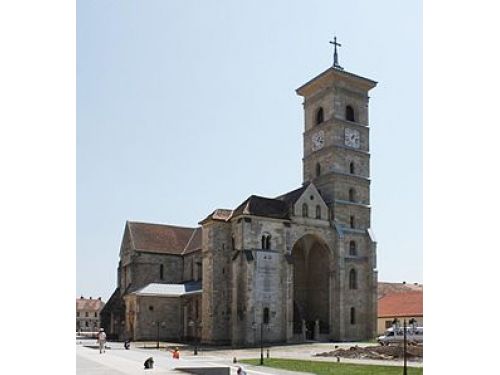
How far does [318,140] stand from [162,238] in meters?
11.4

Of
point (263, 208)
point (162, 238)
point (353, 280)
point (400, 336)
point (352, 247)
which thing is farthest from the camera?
point (162, 238)

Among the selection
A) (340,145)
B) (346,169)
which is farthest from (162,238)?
(340,145)

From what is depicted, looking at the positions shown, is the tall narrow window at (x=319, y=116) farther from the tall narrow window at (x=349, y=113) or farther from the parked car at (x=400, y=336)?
the parked car at (x=400, y=336)

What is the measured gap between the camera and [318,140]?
28.4 meters

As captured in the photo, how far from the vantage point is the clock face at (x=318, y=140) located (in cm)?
Result: 2806

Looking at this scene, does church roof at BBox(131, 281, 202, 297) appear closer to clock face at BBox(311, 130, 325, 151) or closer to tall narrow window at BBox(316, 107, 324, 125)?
clock face at BBox(311, 130, 325, 151)

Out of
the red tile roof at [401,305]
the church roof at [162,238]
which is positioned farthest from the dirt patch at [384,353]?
the church roof at [162,238]

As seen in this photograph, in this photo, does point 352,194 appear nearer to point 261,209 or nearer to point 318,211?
point 318,211

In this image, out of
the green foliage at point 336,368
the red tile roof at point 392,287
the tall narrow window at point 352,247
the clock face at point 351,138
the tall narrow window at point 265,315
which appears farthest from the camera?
the red tile roof at point 392,287

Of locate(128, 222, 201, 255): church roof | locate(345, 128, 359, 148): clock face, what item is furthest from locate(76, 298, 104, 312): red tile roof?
locate(345, 128, 359, 148): clock face

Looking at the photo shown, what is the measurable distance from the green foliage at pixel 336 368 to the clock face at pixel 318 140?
47.7 ft

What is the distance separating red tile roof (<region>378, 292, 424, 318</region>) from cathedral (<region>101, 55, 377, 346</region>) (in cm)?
214
